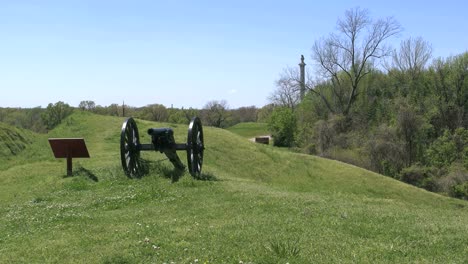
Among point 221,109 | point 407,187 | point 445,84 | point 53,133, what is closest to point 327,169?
point 407,187

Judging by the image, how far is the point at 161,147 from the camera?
12.2 m

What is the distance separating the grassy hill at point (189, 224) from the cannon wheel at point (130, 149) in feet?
1.17

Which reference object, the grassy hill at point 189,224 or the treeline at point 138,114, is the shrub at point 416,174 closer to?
the grassy hill at point 189,224

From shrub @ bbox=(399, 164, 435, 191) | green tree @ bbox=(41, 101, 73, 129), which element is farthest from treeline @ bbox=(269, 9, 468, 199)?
green tree @ bbox=(41, 101, 73, 129)

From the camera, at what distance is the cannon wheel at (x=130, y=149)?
39.8ft

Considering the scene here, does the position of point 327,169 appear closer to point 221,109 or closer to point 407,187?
point 407,187

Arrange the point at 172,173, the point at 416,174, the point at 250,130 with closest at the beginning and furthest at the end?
the point at 172,173
the point at 416,174
the point at 250,130

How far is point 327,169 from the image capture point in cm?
2066

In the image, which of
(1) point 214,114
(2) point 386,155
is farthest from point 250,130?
(2) point 386,155

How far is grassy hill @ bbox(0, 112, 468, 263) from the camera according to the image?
16.8 ft

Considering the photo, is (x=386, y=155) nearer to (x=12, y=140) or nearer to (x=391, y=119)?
(x=391, y=119)

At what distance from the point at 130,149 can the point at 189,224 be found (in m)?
6.13

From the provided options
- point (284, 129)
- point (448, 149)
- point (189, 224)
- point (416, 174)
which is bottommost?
point (416, 174)

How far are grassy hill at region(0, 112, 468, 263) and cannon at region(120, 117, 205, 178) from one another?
0.38 meters
